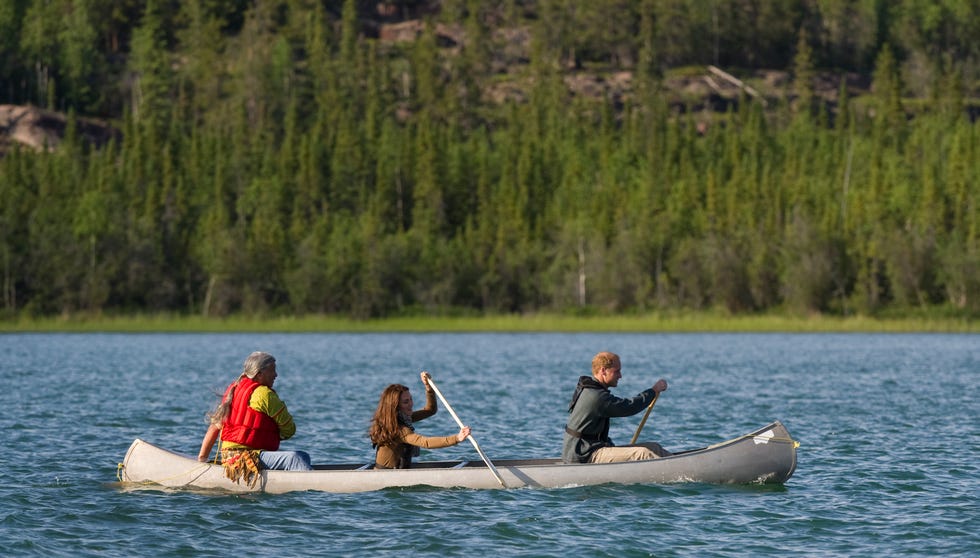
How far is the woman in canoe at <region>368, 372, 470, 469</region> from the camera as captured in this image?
18.6m

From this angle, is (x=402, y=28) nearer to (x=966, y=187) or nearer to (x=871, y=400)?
(x=966, y=187)

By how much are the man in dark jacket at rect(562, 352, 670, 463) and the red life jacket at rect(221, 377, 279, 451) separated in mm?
4211

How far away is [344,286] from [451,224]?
79.4 ft

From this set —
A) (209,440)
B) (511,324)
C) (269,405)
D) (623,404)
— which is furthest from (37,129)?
(623,404)

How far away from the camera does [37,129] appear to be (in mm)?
142250

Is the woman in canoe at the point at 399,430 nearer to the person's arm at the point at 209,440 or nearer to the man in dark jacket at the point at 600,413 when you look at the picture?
the man in dark jacket at the point at 600,413

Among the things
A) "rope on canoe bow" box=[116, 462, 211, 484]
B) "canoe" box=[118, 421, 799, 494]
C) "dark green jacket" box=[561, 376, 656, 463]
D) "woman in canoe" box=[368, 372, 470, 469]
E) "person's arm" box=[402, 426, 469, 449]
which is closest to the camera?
"person's arm" box=[402, 426, 469, 449]

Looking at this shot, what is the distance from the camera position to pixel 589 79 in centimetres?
16775

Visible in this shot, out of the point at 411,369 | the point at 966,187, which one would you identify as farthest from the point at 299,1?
the point at 411,369

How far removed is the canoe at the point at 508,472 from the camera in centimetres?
1928

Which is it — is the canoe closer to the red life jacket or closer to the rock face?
the red life jacket

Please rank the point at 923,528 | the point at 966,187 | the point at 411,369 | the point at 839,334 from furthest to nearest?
the point at 966,187, the point at 839,334, the point at 411,369, the point at 923,528

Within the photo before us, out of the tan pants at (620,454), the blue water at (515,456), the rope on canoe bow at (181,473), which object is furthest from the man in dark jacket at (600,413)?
the rope on canoe bow at (181,473)

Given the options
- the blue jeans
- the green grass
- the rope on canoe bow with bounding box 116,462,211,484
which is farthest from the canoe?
the green grass
